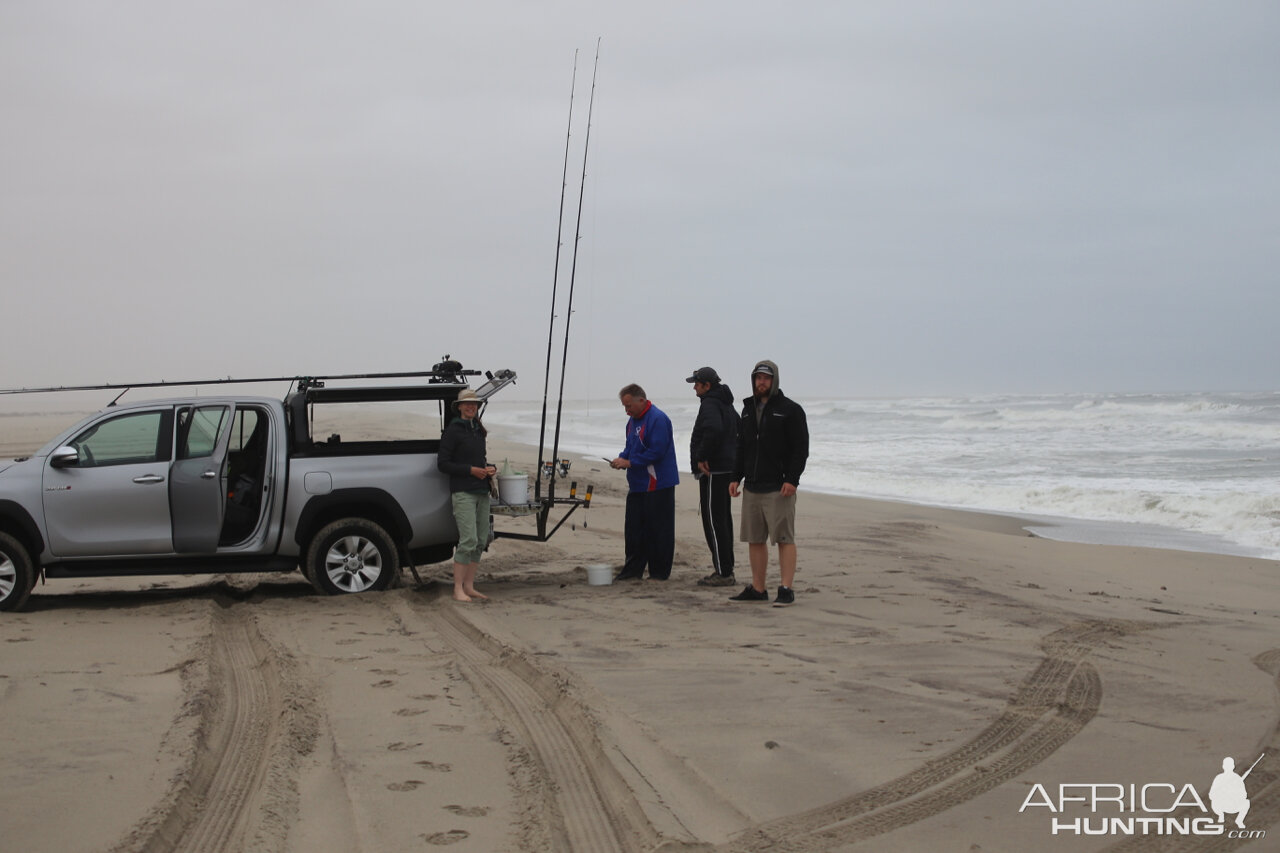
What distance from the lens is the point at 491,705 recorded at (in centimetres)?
521

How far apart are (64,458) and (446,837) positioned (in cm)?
550

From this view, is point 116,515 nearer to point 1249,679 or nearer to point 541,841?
point 541,841

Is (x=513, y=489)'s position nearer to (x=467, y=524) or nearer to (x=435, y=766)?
(x=467, y=524)

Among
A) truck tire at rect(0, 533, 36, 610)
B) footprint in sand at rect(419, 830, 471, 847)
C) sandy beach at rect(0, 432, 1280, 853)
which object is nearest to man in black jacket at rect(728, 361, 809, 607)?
sandy beach at rect(0, 432, 1280, 853)

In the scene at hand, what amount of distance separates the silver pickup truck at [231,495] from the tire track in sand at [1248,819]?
18.7ft

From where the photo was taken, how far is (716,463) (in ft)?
29.1

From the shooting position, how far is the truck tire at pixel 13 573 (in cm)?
764

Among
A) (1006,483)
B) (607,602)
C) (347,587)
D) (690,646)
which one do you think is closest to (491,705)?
(690,646)

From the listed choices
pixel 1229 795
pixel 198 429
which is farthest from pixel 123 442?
pixel 1229 795

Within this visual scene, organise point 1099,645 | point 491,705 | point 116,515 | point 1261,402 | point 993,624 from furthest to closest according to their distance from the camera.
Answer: point 1261,402, point 116,515, point 993,624, point 1099,645, point 491,705

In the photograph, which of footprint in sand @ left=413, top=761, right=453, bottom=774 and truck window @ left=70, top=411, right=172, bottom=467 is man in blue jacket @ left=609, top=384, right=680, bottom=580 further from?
footprint in sand @ left=413, top=761, right=453, bottom=774

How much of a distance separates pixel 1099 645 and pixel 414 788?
430 cm

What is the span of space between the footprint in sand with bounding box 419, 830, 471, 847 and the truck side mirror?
214 inches

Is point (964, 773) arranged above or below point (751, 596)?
above
